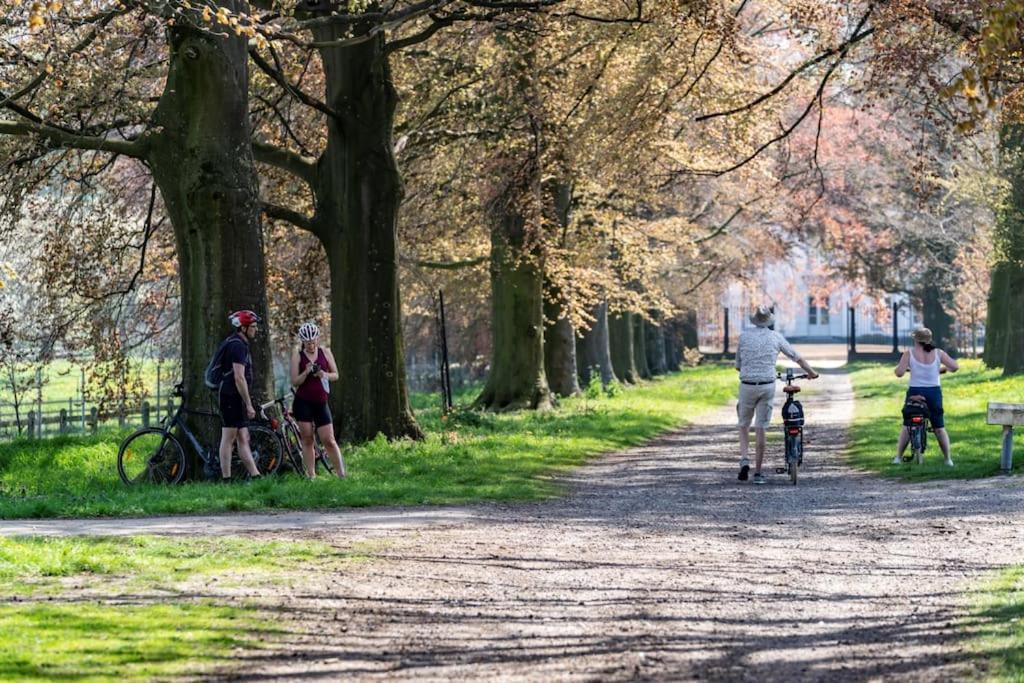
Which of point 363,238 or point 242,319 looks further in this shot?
point 363,238

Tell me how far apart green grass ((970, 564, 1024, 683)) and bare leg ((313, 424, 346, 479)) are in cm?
866

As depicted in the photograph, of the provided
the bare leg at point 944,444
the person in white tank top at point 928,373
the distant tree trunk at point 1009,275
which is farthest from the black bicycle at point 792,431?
the distant tree trunk at point 1009,275

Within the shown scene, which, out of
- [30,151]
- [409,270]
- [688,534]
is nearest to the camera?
[688,534]

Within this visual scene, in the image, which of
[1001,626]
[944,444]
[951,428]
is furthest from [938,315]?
[1001,626]

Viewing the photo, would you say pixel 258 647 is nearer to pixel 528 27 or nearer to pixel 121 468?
pixel 121 468

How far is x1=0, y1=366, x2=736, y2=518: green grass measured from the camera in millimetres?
15820

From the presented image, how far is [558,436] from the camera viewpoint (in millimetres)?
25516

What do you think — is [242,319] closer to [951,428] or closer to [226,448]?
[226,448]

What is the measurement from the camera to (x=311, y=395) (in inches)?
706

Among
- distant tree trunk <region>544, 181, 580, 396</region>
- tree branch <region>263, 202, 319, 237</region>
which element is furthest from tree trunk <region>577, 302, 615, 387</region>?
tree branch <region>263, 202, 319, 237</region>

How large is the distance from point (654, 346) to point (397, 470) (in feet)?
137

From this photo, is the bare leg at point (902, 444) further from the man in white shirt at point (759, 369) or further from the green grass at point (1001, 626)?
the green grass at point (1001, 626)

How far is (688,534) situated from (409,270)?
24443 mm

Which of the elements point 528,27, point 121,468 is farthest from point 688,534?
point 528,27
